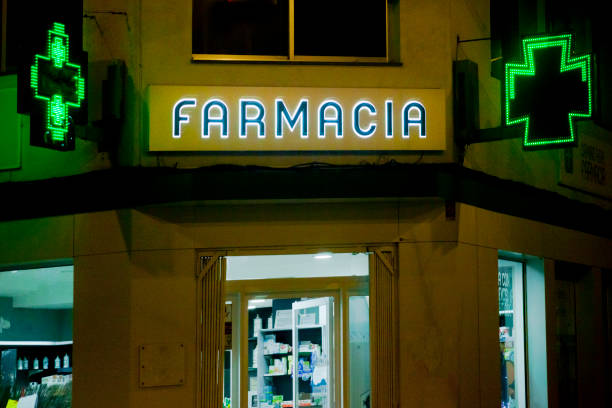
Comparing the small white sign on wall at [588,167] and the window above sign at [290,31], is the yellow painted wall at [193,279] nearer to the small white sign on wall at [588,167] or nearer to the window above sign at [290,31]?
the window above sign at [290,31]

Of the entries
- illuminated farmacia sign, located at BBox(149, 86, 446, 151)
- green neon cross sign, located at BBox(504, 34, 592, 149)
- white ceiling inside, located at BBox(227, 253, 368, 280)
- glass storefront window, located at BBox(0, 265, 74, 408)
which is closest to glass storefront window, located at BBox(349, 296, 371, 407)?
white ceiling inside, located at BBox(227, 253, 368, 280)

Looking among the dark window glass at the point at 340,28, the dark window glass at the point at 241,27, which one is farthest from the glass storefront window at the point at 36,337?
the dark window glass at the point at 340,28

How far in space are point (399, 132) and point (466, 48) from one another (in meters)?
1.51

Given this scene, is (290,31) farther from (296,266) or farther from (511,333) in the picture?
(511,333)

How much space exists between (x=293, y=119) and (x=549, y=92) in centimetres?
281

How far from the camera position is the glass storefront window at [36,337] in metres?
8.96

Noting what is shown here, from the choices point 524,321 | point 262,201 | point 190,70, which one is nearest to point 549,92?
point 262,201

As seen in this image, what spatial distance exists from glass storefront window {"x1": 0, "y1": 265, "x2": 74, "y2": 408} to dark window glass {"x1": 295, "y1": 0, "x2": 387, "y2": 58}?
4.00m

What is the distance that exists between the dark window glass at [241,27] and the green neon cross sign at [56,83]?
1561 millimetres

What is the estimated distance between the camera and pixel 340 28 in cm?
895

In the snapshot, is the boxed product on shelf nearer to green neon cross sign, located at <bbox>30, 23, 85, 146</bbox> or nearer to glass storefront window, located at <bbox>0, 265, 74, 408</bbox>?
glass storefront window, located at <bbox>0, 265, 74, 408</bbox>

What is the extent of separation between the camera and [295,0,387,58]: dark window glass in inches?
349

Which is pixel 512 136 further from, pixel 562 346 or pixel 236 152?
pixel 562 346

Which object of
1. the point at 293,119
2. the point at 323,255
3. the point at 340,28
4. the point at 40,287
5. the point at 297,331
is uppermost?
the point at 340,28
